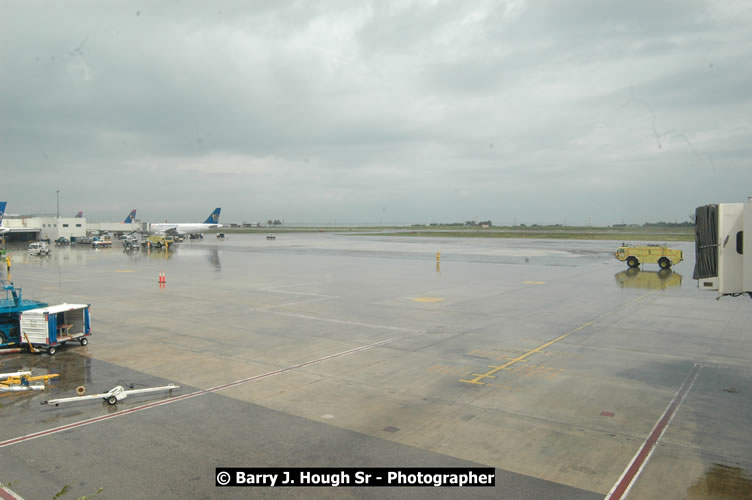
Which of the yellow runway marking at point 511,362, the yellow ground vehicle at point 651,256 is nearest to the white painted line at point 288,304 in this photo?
the yellow runway marking at point 511,362

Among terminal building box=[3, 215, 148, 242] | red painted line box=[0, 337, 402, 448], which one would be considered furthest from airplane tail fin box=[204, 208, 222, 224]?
red painted line box=[0, 337, 402, 448]

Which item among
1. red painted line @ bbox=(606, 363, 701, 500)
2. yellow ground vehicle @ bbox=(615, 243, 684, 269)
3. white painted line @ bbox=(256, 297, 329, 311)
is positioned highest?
yellow ground vehicle @ bbox=(615, 243, 684, 269)

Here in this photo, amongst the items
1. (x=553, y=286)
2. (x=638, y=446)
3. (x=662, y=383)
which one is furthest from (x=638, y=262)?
(x=638, y=446)

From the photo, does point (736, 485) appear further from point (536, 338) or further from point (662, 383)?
point (536, 338)

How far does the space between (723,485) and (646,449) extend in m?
1.56

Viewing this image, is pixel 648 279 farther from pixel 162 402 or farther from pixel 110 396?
pixel 110 396

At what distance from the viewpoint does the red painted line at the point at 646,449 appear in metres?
8.70

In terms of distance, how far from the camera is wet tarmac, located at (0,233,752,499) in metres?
9.37

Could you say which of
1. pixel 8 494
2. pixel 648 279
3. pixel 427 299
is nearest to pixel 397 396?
pixel 8 494

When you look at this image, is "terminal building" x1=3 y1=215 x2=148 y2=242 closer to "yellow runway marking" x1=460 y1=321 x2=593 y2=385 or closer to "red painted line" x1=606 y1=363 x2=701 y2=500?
"yellow runway marking" x1=460 y1=321 x2=593 y2=385

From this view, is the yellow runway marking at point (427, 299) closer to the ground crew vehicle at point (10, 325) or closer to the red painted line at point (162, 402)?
the red painted line at point (162, 402)

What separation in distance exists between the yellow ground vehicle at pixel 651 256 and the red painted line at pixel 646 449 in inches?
1388

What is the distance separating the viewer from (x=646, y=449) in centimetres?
1026

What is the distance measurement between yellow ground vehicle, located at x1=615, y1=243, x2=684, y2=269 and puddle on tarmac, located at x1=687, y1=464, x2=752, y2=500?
134 ft
